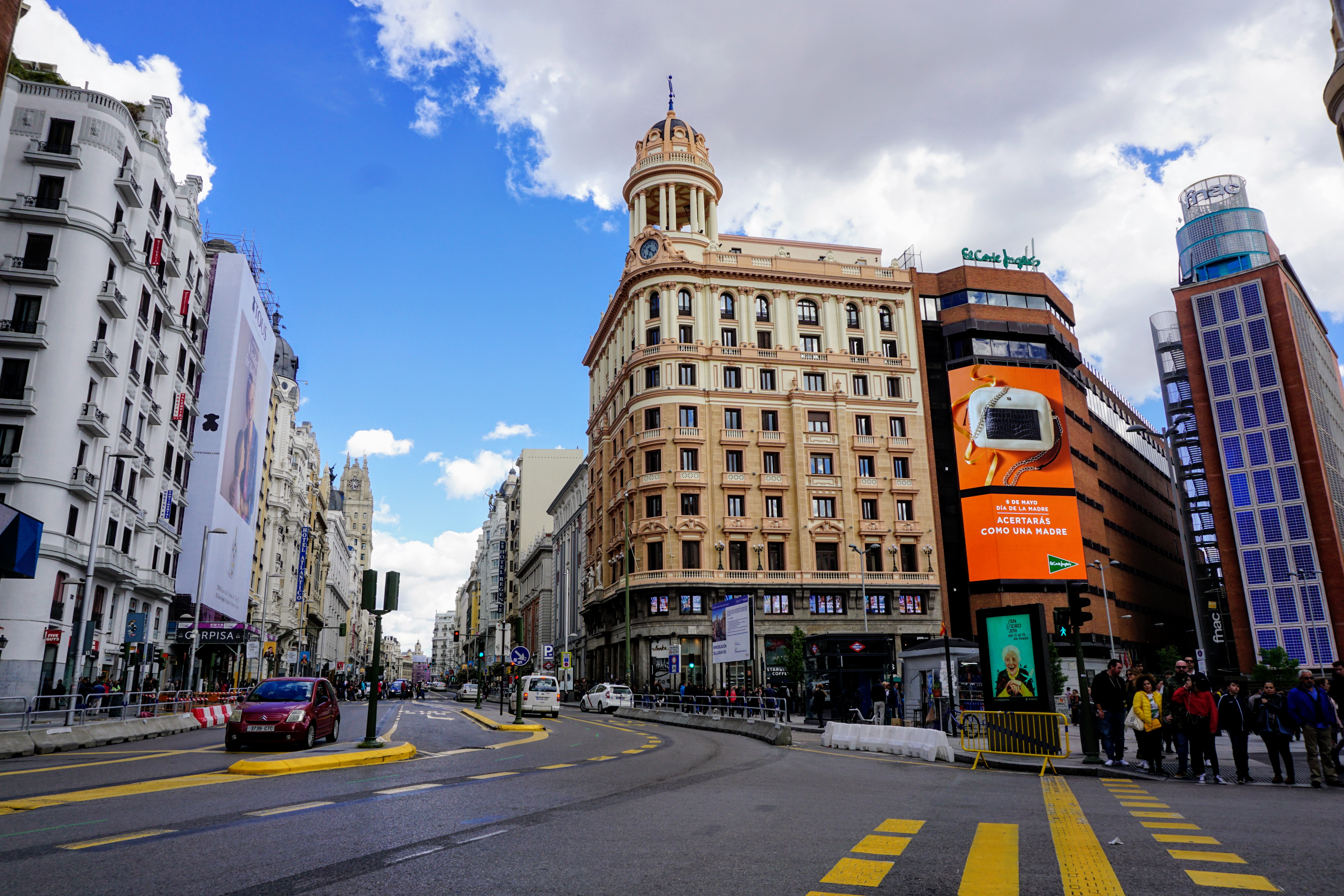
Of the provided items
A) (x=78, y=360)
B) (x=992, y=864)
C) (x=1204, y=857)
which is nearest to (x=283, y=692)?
(x=992, y=864)

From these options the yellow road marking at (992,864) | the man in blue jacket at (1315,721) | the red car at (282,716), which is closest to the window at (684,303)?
the red car at (282,716)

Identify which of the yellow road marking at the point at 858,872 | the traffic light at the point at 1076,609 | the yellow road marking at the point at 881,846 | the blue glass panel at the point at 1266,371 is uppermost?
the blue glass panel at the point at 1266,371

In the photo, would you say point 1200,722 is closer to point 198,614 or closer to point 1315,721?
point 1315,721

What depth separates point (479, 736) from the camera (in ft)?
79.3

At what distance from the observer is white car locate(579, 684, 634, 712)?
46531mm

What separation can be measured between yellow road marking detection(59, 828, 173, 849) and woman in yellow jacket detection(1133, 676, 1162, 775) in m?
15.0

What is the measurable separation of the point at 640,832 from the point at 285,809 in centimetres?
397

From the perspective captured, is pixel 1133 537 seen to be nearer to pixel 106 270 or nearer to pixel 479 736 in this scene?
pixel 479 736

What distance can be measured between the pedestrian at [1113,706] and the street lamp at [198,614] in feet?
110

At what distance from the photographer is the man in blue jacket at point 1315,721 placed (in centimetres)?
1362

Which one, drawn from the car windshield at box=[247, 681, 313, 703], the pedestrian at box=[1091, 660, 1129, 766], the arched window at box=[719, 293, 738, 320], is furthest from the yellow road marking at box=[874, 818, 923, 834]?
the arched window at box=[719, 293, 738, 320]

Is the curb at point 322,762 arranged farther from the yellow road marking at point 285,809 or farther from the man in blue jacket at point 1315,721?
the man in blue jacket at point 1315,721

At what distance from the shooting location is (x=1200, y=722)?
14.8 metres

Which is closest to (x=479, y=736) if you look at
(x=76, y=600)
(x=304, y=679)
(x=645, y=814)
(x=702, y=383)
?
(x=304, y=679)
